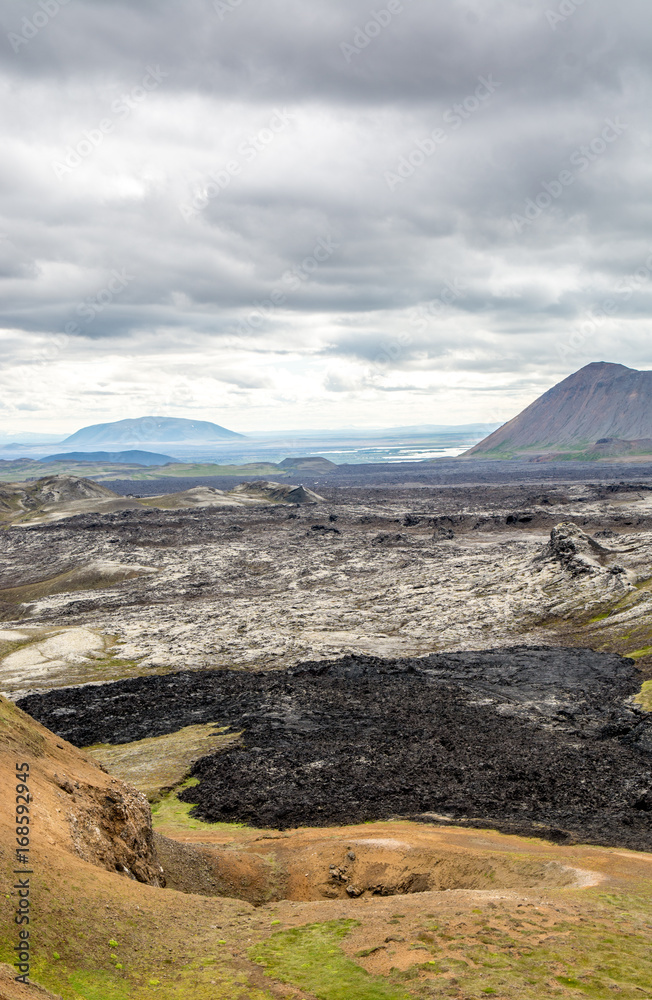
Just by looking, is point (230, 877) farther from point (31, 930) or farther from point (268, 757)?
point (268, 757)

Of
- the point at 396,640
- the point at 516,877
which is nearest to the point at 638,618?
A: the point at 396,640

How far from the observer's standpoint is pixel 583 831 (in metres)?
34.0

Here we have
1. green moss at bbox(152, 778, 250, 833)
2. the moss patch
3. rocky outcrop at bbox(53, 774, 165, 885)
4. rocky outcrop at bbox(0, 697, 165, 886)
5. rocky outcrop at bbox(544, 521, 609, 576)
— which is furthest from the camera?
rocky outcrop at bbox(544, 521, 609, 576)

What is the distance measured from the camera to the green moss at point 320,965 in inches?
699

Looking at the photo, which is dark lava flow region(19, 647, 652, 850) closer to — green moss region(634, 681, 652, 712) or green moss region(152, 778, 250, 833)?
green moss region(152, 778, 250, 833)

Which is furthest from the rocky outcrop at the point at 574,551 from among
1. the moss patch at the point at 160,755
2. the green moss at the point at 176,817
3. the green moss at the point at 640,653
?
the green moss at the point at 176,817

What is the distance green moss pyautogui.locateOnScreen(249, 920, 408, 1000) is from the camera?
1777cm

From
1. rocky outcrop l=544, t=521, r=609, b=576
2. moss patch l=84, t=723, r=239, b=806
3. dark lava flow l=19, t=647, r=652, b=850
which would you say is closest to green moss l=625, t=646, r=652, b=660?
dark lava flow l=19, t=647, r=652, b=850

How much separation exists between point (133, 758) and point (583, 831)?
106 ft

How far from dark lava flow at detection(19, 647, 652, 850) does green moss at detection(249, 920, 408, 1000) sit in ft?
51.9

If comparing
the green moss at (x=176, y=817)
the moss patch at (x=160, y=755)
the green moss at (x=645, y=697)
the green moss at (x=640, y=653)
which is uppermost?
the green moss at (x=640, y=653)

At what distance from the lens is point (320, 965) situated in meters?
19.1

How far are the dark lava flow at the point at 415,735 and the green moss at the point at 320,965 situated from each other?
51.9ft

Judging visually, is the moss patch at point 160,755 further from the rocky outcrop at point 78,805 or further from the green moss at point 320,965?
the green moss at point 320,965
